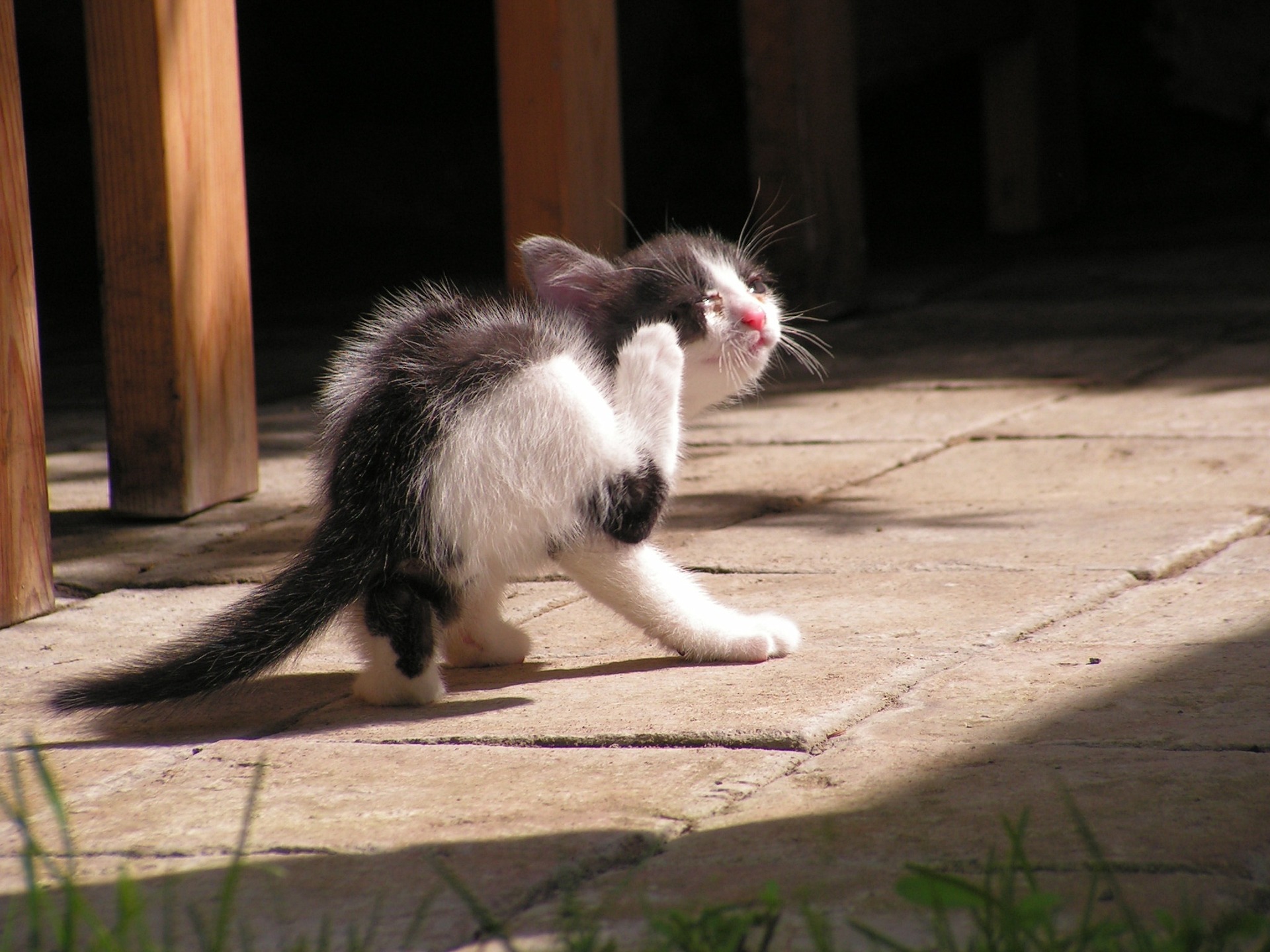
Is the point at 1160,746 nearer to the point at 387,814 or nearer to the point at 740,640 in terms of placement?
the point at 740,640

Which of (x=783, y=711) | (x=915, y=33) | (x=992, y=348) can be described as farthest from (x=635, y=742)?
(x=915, y=33)

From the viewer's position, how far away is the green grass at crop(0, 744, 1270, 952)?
1.49m

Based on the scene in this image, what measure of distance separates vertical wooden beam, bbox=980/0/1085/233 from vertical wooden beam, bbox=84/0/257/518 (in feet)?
21.3

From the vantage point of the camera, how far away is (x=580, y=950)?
1520mm

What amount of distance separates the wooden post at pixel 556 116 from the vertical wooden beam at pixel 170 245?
1.10 metres

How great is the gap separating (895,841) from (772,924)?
39cm

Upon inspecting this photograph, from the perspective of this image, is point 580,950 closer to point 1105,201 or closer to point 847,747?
point 847,747

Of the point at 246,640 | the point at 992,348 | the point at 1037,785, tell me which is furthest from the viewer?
the point at 992,348

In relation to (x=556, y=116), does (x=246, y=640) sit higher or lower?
lower

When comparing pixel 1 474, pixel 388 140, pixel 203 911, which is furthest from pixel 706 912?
pixel 388 140

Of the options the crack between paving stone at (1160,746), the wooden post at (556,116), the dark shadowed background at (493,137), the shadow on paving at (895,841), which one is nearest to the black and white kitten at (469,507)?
the shadow on paving at (895,841)

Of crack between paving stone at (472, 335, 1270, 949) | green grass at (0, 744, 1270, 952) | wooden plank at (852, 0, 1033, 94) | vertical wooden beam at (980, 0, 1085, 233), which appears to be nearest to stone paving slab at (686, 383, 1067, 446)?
crack between paving stone at (472, 335, 1270, 949)

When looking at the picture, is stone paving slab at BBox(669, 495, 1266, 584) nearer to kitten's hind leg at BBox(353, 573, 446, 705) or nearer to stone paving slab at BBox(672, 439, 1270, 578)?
stone paving slab at BBox(672, 439, 1270, 578)

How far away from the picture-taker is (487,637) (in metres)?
2.98
